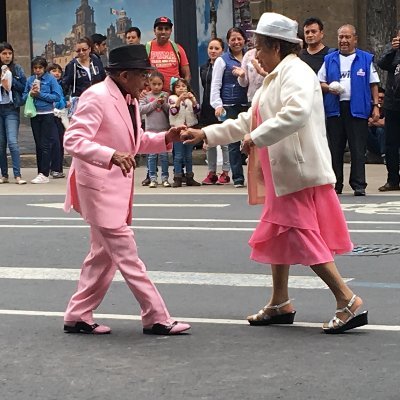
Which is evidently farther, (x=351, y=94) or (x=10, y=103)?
(x=10, y=103)

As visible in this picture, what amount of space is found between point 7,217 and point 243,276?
15.1 feet

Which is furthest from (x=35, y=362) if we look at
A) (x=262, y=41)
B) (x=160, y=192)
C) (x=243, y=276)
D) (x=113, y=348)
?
(x=160, y=192)

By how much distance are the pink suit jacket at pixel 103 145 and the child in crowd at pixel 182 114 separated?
8.87 metres

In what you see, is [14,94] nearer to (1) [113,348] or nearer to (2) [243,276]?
(2) [243,276]

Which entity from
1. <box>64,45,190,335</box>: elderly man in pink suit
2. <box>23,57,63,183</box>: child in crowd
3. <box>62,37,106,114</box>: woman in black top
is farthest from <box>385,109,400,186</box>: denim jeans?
<box>64,45,190,335</box>: elderly man in pink suit

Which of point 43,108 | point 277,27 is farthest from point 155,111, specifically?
point 277,27

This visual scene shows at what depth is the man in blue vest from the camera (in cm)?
1498

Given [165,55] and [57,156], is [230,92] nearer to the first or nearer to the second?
[165,55]

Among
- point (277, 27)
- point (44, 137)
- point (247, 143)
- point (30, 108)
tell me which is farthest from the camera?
point (44, 137)

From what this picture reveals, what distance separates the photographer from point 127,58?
764cm

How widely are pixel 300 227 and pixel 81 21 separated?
1665cm

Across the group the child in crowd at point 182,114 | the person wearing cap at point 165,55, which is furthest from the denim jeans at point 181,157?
the person wearing cap at point 165,55

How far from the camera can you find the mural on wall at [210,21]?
21906mm

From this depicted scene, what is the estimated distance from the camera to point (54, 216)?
1362cm
